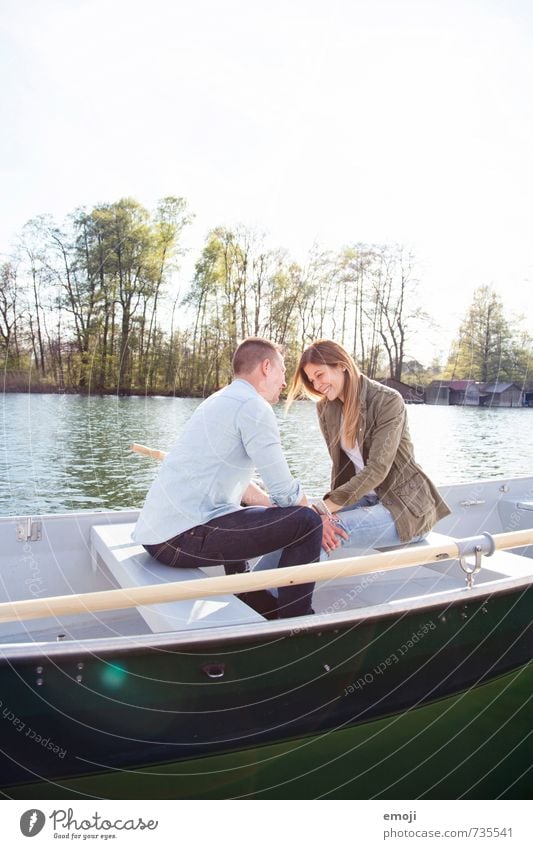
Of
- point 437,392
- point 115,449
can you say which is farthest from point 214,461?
point 115,449

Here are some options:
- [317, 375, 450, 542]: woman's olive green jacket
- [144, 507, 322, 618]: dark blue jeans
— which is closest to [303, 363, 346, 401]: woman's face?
[317, 375, 450, 542]: woman's olive green jacket

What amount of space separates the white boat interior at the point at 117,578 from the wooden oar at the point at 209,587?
0.09 m

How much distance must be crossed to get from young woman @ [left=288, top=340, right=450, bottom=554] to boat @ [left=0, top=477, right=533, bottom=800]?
0.24 m

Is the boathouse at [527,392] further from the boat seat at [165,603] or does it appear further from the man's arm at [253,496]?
the boat seat at [165,603]

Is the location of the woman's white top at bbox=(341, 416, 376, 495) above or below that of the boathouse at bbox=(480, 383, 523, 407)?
below

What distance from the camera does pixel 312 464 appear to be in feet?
33.0

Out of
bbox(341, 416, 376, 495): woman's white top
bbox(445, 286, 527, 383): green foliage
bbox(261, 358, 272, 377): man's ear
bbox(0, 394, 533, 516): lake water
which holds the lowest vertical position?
bbox(0, 394, 533, 516): lake water

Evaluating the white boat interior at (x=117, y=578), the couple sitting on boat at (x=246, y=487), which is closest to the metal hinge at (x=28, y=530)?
the white boat interior at (x=117, y=578)

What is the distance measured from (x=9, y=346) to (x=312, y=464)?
5169 mm

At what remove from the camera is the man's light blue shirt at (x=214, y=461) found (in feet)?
9.38

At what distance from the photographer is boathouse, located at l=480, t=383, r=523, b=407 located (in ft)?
26.9

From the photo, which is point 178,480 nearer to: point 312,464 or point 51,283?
point 51,283

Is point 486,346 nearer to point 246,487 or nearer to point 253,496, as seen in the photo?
point 253,496

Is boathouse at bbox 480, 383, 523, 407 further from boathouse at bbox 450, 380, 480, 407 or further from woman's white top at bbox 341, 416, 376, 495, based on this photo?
woman's white top at bbox 341, 416, 376, 495
